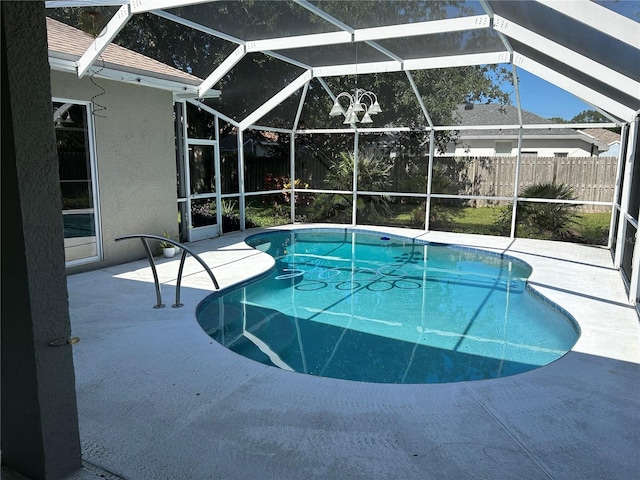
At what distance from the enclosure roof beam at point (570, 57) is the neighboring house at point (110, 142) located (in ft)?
18.4

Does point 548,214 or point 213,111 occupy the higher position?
point 213,111

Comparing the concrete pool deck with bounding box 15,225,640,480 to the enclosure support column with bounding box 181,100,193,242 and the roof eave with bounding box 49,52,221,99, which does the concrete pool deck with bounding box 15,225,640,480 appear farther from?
the enclosure support column with bounding box 181,100,193,242

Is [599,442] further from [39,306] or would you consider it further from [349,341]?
[39,306]

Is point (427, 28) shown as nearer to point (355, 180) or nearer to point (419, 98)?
point (419, 98)

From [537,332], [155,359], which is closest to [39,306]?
[155,359]

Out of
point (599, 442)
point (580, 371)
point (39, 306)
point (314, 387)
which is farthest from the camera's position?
point (580, 371)

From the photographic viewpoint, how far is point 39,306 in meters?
2.17

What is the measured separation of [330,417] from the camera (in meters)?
3.14

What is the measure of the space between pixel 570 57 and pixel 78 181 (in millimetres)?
7691

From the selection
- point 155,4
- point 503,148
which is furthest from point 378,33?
point 503,148

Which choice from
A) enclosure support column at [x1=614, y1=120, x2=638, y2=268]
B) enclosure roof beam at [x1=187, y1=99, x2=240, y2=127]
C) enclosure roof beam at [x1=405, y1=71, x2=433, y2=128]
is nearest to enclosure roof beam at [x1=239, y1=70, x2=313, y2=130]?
enclosure roof beam at [x1=187, y1=99, x2=240, y2=127]

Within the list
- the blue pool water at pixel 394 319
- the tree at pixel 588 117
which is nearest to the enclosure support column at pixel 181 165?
the blue pool water at pixel 394 319

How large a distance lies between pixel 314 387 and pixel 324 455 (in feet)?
2.96

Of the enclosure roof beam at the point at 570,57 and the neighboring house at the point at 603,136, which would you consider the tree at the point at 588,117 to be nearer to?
the enclosure roof beam at the point at 570,57
